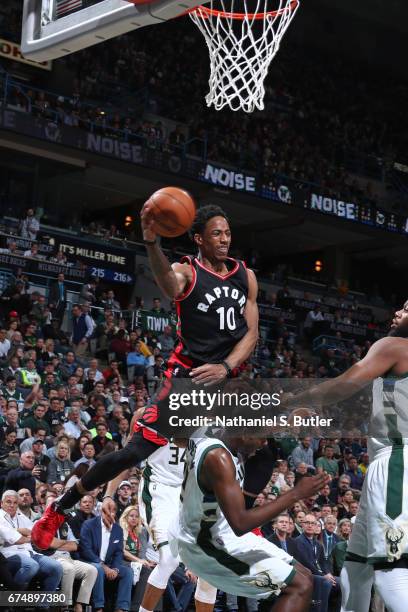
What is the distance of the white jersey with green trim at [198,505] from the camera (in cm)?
466

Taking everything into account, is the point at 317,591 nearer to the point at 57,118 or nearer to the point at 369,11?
the point at 57,118

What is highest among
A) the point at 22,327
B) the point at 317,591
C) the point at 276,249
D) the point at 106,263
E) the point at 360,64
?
the point at 360,64

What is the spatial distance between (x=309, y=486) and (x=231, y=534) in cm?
48

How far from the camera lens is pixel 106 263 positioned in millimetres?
22359

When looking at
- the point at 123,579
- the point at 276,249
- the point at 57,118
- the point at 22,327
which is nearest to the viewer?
the point at 123,579

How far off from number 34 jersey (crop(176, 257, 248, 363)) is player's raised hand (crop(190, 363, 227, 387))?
17cm

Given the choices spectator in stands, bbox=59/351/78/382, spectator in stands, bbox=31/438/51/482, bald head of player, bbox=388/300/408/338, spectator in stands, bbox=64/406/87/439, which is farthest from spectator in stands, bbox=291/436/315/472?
bald head of player, bbox=388/300/408/338

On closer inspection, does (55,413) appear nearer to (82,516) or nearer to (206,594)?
(82,516)

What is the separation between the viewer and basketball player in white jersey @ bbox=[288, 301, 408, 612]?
452 centimetres

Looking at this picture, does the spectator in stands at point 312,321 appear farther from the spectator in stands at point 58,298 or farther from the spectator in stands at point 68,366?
the spectator in stands at point 68,366

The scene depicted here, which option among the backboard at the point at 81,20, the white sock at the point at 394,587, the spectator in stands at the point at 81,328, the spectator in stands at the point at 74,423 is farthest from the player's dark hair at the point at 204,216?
the spectator in stands at the point at 81,328

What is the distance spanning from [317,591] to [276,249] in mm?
20390

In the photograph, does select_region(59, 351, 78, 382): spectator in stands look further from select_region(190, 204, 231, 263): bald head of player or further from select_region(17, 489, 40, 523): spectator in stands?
select_region(190, 204, 231, 263): bald head of player

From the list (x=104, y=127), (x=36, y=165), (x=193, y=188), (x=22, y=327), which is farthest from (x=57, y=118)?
(x=22, y=327)
